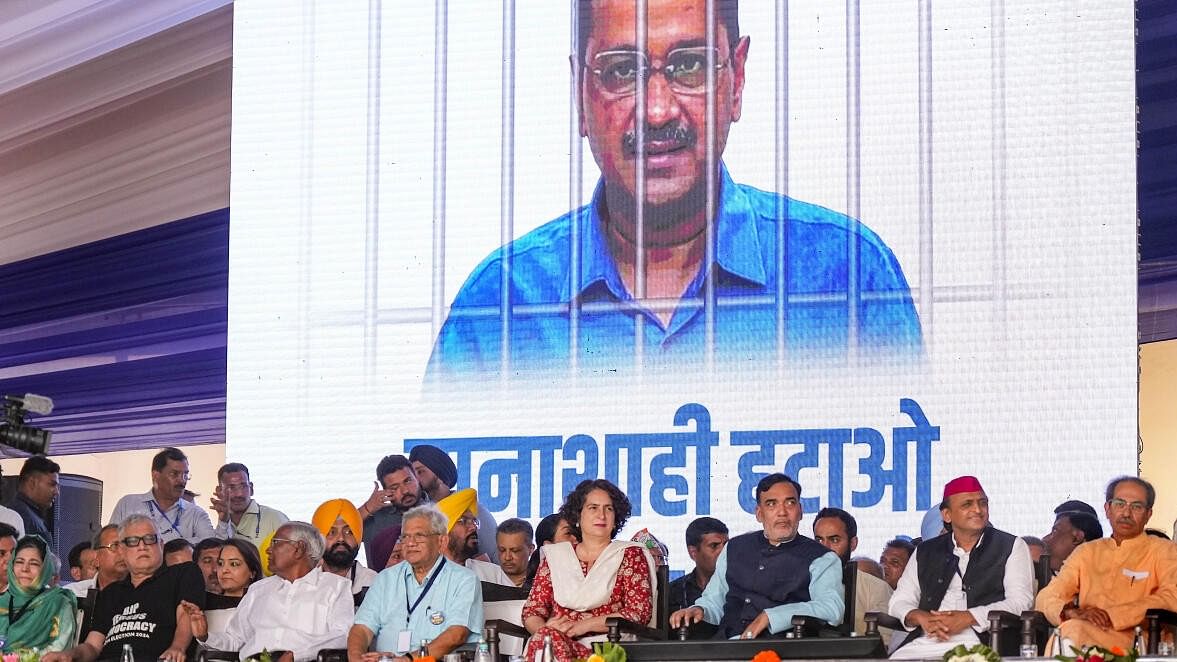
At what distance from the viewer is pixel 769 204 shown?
547 centimetres

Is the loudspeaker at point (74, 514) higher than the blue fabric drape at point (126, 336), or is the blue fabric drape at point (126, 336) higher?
the blue fabric drape at point (126, 336)

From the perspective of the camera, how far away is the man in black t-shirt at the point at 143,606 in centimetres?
496

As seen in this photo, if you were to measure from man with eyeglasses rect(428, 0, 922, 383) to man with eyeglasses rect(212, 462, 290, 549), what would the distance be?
75 centimetres

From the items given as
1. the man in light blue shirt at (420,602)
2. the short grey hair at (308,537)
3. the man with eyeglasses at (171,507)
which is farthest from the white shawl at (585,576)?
the man with eyeglasses at (171,507)

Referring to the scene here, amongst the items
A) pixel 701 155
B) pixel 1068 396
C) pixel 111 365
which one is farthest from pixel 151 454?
pixel 1068 396

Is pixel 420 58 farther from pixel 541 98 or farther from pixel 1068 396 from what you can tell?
pixel 1068 396

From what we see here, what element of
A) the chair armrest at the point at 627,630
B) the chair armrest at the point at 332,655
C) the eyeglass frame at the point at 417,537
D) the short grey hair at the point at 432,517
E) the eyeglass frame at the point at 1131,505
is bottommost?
the chair armrest at the point at 332,655

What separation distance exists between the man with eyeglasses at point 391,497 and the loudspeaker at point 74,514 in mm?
1548

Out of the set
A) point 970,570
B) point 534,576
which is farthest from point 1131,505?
point 534,576

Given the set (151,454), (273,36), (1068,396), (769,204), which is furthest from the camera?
(151,454)

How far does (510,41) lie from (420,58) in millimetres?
330

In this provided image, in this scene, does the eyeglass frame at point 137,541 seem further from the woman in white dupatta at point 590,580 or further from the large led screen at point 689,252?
the woman in white dupatta at point 590,580

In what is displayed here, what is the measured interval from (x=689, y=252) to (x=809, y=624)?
153 centimetres

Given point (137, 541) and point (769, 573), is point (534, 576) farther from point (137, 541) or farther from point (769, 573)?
point (137, 541)
